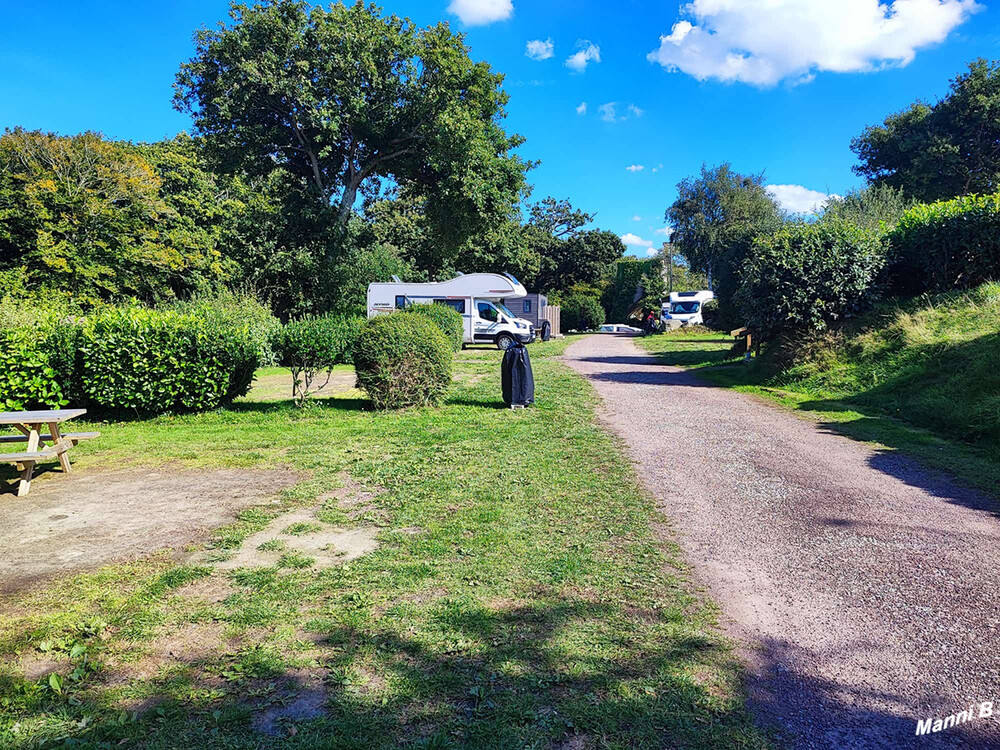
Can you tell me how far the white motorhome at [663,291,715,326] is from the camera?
114 feet

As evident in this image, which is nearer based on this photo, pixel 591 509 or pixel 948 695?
pixel 948 695

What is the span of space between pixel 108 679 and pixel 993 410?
29.9ft

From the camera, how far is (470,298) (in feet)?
80.0

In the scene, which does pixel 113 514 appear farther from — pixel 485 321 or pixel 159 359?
pixel 485 321

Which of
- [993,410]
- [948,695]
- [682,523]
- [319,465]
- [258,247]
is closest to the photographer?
[948,695]

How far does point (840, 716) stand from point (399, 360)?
315 inches

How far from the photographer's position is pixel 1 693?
8.30 ft

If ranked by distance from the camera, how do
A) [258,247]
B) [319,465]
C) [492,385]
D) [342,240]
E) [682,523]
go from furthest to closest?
1. [258,247]
2. [342,240]
3. [492,385]
4. [319,465]
5. [682,523]

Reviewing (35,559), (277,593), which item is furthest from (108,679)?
(35,559)

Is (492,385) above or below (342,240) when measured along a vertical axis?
below

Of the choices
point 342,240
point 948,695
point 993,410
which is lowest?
point 948,695

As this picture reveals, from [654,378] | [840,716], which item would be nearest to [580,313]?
[654,378]

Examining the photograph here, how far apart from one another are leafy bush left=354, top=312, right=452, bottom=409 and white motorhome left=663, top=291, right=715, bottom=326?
1077 inches

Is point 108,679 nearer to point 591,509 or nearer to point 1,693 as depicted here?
point 1,693
